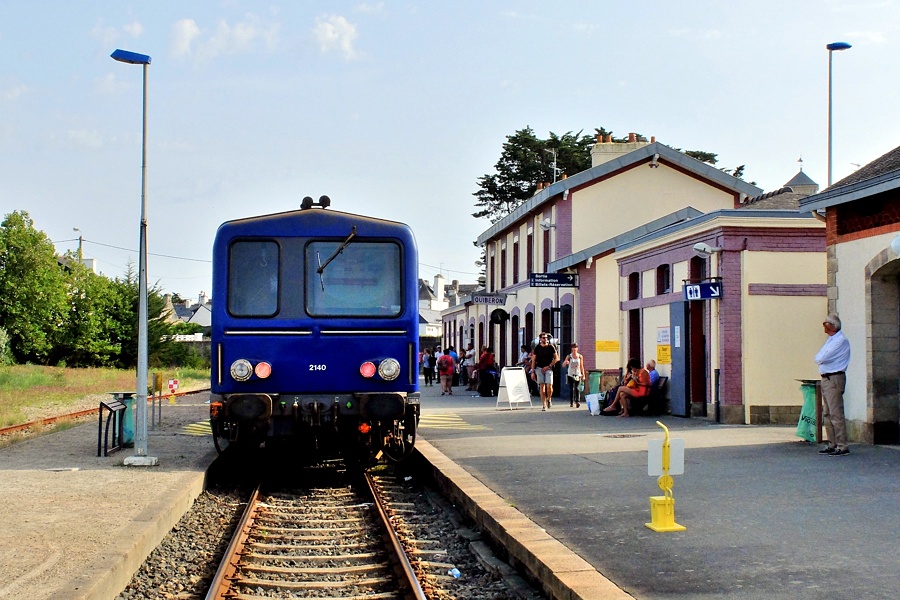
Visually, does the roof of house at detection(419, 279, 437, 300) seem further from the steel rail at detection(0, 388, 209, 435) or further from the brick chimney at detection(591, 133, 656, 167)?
the steel rail at detection(0, 388, 209, 435)

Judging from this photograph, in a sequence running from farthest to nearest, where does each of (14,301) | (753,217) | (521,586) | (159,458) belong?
(14,301) → (753,217) → (159,458) → (521,586)

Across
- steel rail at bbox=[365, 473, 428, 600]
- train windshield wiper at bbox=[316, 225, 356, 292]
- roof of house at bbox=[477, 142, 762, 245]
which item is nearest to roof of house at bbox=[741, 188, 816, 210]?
train windshield wiper at bbox=[316, 225, 356, 292]

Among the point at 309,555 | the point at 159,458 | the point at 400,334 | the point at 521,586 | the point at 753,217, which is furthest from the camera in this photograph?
the point at 753,217

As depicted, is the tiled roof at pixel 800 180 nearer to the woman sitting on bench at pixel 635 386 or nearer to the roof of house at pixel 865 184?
the woman sitting on bench at pixel 635 386

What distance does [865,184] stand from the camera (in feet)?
40.8

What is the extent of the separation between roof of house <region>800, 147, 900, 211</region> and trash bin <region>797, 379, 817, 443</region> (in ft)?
7.79

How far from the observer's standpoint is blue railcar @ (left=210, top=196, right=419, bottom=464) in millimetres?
11031

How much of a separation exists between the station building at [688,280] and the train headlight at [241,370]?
30.4 ft

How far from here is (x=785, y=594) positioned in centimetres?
549

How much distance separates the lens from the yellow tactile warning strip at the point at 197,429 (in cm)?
1662

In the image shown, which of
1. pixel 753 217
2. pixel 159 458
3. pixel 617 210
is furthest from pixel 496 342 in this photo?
pixel 159 458

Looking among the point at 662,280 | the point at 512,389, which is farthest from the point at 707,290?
the point at 512,389

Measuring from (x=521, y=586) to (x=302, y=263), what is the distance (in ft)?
18.4

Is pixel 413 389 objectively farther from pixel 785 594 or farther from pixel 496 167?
pixel 496 167
